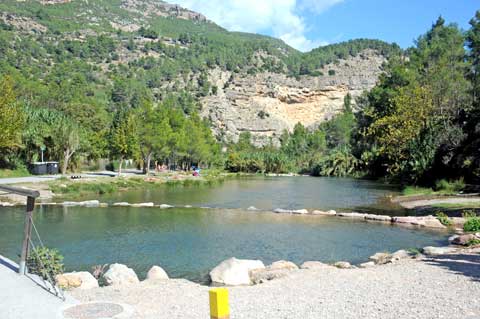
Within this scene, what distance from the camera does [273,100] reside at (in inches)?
6107

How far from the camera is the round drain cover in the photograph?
756cm

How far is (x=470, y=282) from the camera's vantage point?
32.5 ft

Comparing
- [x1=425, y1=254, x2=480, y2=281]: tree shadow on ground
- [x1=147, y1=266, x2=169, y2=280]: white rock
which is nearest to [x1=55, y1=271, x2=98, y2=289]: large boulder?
[x1=147, y1=266, x2=169, y2=280]: white rock

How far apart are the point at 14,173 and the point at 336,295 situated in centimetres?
4168

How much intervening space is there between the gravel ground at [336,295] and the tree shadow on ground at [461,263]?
2 cm

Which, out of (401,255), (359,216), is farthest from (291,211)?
(401,255)

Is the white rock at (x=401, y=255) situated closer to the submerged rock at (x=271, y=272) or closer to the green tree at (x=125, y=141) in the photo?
the submerged rock at (x=271, y=272)

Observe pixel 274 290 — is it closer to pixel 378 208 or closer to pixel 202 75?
pixel 378 208

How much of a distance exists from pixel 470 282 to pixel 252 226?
552 inches

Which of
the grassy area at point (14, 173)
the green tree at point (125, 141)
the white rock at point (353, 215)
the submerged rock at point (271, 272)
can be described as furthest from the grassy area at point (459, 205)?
the grassy area at point (14, 173)

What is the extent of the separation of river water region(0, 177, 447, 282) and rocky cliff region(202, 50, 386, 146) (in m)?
115

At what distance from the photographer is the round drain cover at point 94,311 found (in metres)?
7.56

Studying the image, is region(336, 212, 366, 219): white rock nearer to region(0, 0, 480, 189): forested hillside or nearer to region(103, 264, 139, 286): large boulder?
region(0, 0, 480, 189): forested hillside

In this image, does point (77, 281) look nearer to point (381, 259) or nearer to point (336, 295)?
point (336, 295)
